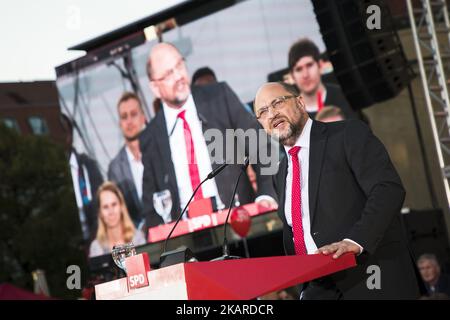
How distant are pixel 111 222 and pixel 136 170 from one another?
0.87 metres

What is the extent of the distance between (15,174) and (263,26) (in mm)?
19509

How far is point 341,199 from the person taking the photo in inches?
128

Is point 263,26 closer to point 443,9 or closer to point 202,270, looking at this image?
point 443,9

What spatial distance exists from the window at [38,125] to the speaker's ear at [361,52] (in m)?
26.7

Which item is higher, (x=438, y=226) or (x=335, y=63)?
(x=335, y=63)

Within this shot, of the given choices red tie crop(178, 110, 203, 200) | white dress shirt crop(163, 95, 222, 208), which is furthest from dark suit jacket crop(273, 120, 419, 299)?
red tie crop(178, 110, 203, 200)

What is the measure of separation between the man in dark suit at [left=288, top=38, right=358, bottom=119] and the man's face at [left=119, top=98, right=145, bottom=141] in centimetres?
256

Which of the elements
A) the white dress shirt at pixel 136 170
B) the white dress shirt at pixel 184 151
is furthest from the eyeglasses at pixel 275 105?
the white dress shirt at pixel 136 170

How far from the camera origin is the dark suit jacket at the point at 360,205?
309 cm

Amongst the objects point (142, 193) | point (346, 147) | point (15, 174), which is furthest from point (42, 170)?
point (346, 147)

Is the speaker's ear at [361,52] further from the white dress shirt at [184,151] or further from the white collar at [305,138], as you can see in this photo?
the white collar at [305,138]

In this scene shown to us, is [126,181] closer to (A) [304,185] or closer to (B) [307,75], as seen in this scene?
(B) [307,75]

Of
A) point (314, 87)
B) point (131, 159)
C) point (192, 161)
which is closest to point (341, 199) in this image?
point (314, 87)

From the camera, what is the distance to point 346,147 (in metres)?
3.28
